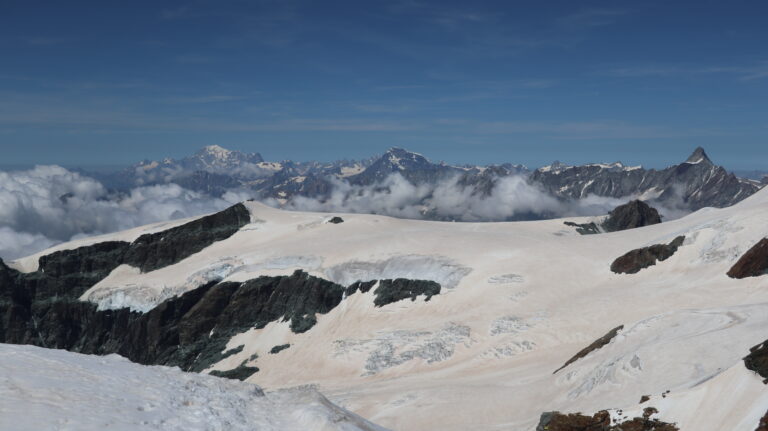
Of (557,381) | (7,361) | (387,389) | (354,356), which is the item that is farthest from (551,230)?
(7,361)

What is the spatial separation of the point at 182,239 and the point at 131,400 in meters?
117

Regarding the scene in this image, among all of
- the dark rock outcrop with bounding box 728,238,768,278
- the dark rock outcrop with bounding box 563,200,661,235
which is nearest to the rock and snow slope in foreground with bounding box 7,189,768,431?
the dark rock outcrop with bounding box 728,238,768,278

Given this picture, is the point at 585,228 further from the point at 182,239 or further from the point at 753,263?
the point at 182,239

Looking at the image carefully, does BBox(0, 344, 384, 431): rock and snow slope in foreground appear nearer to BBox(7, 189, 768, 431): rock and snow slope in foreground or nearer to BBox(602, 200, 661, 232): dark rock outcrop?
BBox(7, 189, 768, 431): rock and snow slope in foreground

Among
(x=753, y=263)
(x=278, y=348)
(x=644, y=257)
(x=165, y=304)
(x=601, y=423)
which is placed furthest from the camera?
(x=165, y=304)

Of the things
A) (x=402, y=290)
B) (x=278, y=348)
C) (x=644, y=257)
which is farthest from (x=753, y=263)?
(x=278, y=348)

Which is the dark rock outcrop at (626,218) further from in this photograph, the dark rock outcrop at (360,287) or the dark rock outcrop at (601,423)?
the dark rock outcrop at (601,423)

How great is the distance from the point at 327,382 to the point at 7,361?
50.3m

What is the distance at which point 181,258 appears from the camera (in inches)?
5010

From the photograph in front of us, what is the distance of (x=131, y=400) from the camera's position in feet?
63.4

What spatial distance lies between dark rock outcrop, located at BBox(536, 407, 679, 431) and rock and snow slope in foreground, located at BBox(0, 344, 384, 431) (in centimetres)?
946

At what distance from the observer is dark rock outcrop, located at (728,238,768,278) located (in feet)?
178

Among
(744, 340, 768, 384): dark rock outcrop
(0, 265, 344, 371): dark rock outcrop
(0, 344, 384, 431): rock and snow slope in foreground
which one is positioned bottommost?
(0, 265, 344, 371): dark rock outcrop

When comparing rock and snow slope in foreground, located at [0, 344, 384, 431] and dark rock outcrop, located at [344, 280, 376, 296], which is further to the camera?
dark rock outcrop, located at [344, 280, 376, 296]
